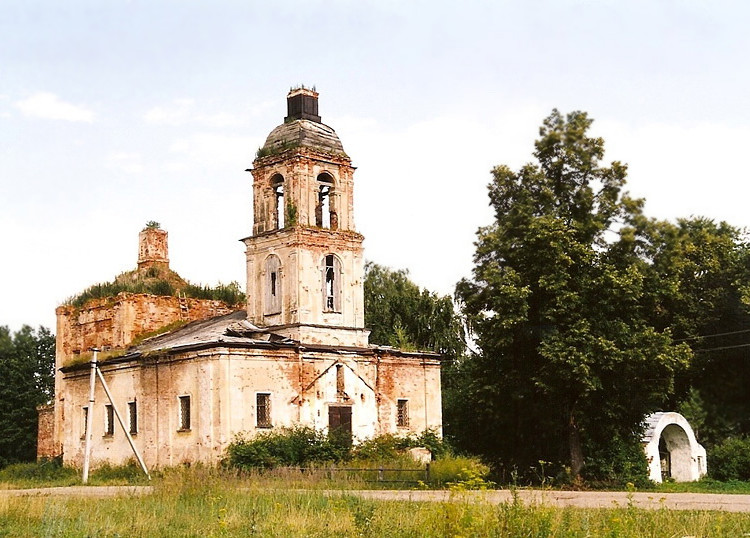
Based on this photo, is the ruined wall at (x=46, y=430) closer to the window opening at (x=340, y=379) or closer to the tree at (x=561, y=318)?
the window opening at (x=340, y=379)

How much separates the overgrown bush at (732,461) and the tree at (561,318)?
770cm

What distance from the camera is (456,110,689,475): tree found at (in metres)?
27.8

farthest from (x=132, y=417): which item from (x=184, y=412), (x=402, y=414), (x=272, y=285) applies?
(x=402, y=414)

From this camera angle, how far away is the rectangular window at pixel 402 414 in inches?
1523

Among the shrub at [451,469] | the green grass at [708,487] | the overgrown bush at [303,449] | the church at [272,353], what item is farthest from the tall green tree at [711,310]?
the overgrown bush at [303,449]

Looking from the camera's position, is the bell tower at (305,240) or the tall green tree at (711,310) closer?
the tall green tree at (711,310)

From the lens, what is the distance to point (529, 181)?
29656 mm

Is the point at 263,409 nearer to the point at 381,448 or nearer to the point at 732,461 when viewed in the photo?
the point at 381,448

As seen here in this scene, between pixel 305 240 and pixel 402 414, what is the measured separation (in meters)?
7.55

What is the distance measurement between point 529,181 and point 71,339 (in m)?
22.6

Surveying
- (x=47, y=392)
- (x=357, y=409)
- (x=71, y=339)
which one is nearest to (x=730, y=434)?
(x=357, y=409)

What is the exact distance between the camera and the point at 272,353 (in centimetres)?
3528

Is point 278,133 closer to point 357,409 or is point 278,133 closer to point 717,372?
point 357,409

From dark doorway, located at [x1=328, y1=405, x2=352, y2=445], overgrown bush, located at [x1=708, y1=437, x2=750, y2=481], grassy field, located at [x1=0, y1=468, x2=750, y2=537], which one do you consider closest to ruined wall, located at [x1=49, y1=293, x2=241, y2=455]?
dark doorway, located at [x1=328, y1=405, x2=352, y2=445]
